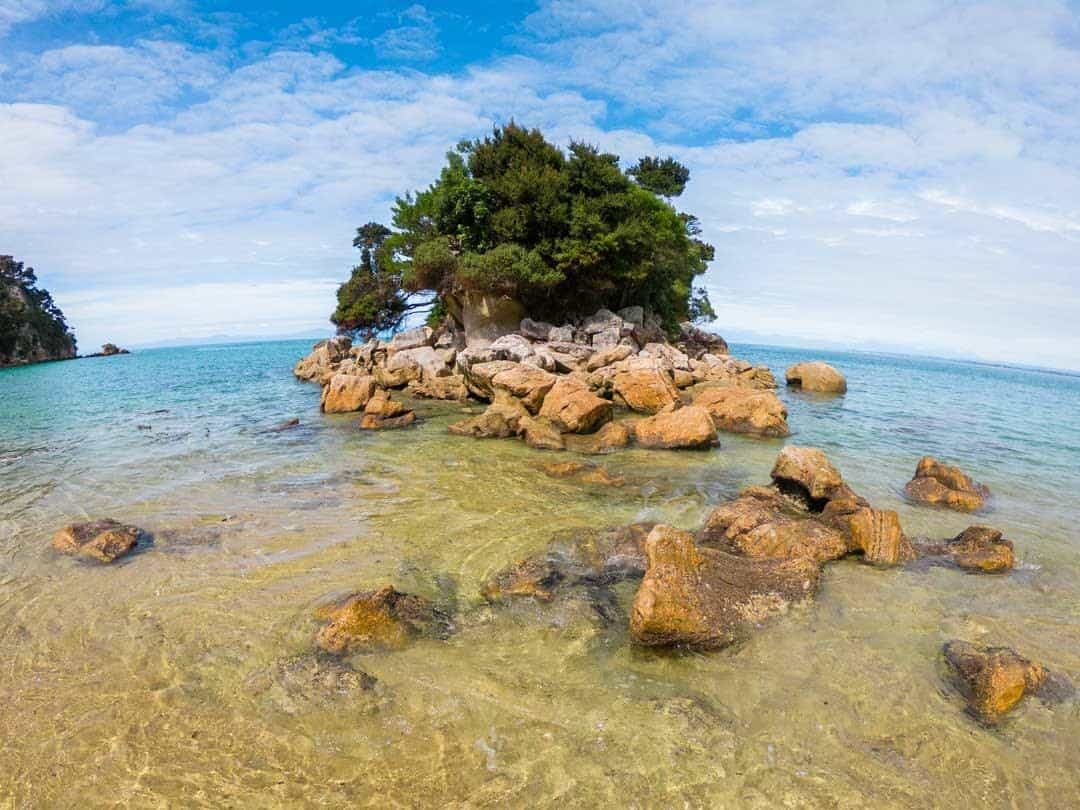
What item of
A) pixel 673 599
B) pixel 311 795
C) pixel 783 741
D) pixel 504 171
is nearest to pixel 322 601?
pixel 311 795

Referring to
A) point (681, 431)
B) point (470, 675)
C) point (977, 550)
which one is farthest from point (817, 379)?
point (470, 675)

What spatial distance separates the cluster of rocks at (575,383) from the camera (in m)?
16.0

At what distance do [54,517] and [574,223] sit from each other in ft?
80.7

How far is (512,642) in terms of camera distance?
5.99 m

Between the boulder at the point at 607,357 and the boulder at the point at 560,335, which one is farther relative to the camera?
the boulder at the point at 560,335

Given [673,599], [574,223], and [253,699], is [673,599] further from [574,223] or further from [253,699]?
[574,223]

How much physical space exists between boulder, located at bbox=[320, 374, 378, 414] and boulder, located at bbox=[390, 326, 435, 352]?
11.2 metres

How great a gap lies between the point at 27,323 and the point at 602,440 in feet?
316

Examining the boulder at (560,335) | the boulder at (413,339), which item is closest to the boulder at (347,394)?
the boulder at (560,335)

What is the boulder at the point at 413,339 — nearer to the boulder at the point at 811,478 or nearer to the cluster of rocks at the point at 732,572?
the boulder at the point at 811,478

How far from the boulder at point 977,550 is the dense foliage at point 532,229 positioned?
22.6 meters

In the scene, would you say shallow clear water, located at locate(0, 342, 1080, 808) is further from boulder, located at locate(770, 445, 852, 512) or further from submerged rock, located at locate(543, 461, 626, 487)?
boulder, located at locate(770, 445, 852, 512)

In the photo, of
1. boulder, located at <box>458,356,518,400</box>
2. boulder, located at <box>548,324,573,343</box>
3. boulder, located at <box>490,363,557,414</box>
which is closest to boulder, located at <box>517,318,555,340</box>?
boulder, located at <box>548,324,573,343</box>

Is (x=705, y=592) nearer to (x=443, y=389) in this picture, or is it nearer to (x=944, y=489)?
(x=944, y=489)
